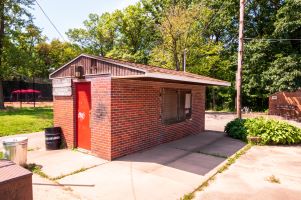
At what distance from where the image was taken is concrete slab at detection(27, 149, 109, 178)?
636cm

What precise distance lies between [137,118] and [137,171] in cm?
223

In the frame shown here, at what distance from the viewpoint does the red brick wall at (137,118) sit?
7316 mm

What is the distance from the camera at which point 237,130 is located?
436 inches

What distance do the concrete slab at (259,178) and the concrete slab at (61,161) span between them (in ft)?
11.6

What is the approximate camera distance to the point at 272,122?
34.6ft

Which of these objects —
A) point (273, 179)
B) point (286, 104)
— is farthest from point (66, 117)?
point (286, 104)

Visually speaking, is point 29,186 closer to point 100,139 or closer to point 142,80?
point 100,139

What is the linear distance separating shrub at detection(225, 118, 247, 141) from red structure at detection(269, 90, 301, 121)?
12810 millimetres

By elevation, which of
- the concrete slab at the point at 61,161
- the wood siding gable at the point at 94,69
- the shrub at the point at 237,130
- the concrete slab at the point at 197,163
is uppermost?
the wood siding gable at the point at 94,69

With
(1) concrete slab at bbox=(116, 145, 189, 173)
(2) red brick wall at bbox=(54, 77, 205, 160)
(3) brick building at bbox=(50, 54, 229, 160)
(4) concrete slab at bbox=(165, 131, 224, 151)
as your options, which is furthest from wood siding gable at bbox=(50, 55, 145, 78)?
(4) concrete slab at bbox=(165, 131, 224, 151)

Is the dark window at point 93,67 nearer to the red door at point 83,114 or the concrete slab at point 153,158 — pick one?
the red door at point 83,114

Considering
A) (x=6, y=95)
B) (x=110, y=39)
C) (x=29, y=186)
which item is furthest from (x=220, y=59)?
(x=6, y=95)

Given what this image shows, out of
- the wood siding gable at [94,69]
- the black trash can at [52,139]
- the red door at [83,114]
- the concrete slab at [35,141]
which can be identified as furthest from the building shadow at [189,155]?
the concrete slab at [35,141]

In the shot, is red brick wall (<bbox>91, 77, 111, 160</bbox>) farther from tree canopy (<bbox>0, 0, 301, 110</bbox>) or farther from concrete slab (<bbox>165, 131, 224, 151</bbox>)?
tree canopy (<bbox>0, 0, 301, 110</bbox>)
